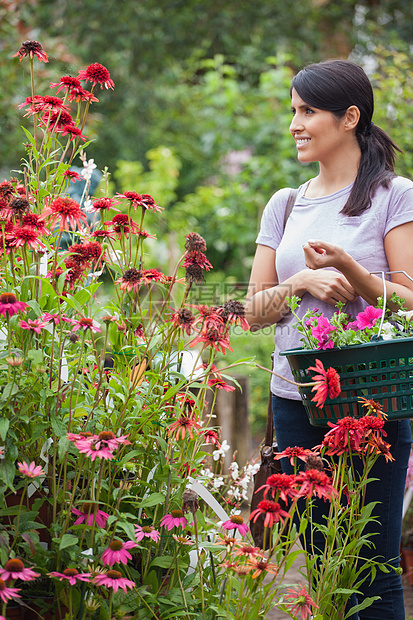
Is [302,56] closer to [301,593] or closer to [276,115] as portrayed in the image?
[276,115]

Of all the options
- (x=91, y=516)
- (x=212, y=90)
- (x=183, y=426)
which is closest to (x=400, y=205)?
(x=183, y=426)

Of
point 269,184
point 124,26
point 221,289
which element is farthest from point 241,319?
point 124,26

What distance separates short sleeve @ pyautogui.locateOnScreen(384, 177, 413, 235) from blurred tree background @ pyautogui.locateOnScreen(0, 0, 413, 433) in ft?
10.8

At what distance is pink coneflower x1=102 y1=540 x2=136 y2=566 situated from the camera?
1.04 metres

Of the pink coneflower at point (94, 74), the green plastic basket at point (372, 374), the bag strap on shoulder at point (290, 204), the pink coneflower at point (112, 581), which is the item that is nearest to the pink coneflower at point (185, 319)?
the green plastic basket at point (372, 374)

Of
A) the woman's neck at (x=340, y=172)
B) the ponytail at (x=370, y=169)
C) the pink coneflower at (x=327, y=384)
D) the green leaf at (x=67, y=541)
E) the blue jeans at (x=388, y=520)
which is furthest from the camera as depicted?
the woman's neck at (x=340, y=172)

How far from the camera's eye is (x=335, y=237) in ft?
5.22

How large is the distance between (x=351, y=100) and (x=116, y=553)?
49.0 inches

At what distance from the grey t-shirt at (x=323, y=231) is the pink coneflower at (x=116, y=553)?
67 cm

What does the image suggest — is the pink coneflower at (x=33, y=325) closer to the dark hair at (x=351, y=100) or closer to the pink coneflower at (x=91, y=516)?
the pink coneflower at (x=91, y=516)

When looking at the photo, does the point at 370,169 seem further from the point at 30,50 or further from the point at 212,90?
the point at 212,90

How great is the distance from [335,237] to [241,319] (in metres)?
0.50

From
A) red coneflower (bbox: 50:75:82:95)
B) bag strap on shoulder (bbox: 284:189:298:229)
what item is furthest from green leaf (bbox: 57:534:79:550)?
bag strap on shoulder (bbox: 284:189:298:229)

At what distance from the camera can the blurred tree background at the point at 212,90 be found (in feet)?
19.0
